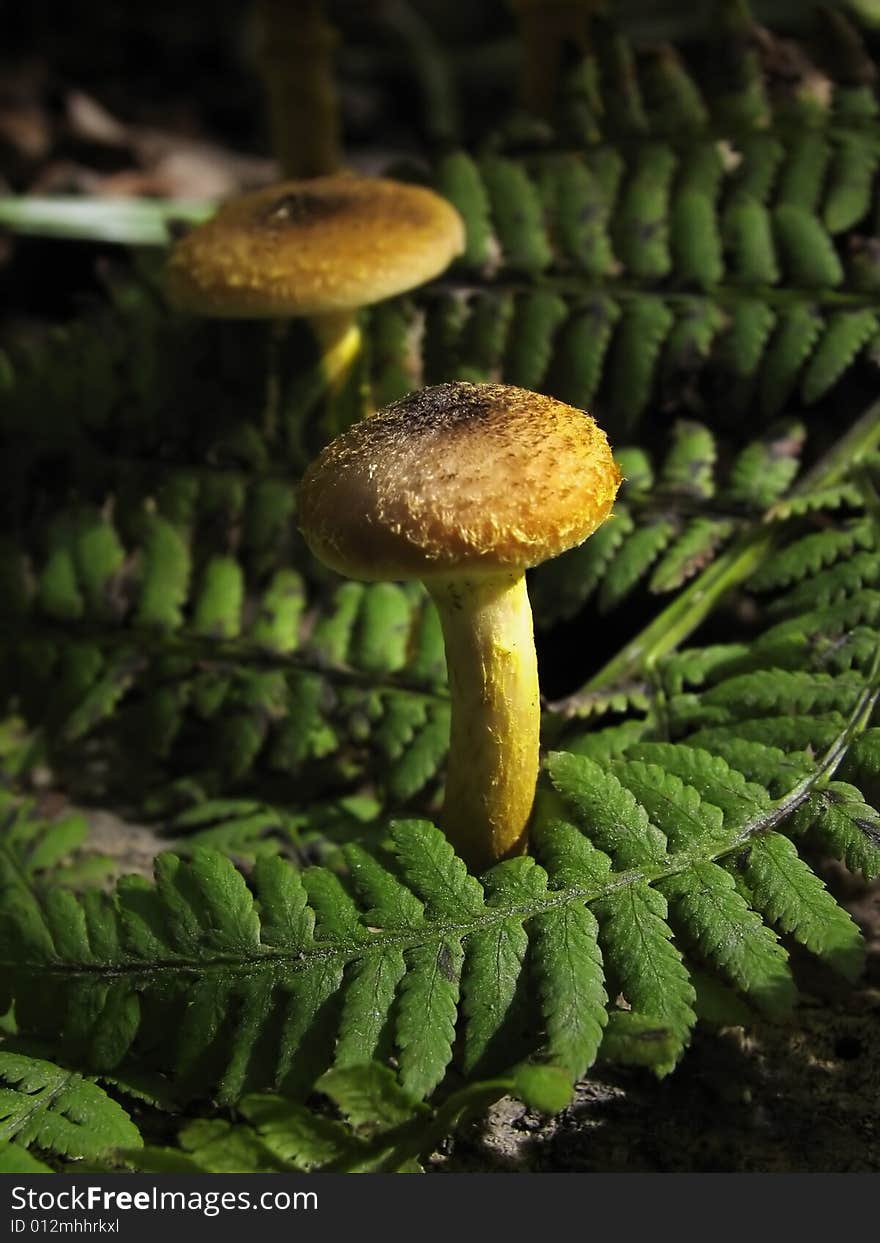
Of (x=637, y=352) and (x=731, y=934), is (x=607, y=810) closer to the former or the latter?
(x=731, y=934)

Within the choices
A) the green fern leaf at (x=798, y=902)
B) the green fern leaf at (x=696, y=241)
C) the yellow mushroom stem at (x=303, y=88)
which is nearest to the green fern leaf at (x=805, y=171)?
the green fern leaf at (x=696, y=241)

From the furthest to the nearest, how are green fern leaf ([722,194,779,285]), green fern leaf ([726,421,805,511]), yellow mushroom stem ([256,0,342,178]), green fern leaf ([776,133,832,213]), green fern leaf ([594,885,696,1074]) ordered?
yellow mushroom stem ([256,0,342,178]), green fern leaf ([776,133,832,213]), green fern leaf ([722,194,779,285]), green fern leaf ([726,421,805,511]), green fern leaf ([594,885,696,1074])

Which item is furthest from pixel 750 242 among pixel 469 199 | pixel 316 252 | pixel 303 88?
pixel 303 88

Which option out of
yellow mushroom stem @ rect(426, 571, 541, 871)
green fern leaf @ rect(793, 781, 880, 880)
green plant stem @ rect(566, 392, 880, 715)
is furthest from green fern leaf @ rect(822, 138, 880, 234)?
green fern leaf @ rect(793, 781, 880, 880)

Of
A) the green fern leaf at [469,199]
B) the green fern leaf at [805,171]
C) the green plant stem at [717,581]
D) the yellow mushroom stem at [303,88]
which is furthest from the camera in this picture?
the yellow mushroom stem at [303,88]

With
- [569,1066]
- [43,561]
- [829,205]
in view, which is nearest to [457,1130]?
[569,1066]

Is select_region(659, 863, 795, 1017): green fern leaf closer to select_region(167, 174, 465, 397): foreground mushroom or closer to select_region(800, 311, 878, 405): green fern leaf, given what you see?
select_region(800, 311, 878, 405): green fern leaf

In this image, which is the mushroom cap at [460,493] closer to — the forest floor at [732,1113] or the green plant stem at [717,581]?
the green plant stem at [717,581]

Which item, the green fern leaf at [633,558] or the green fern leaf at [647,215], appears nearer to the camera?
the green fern leaf at [633,558]
